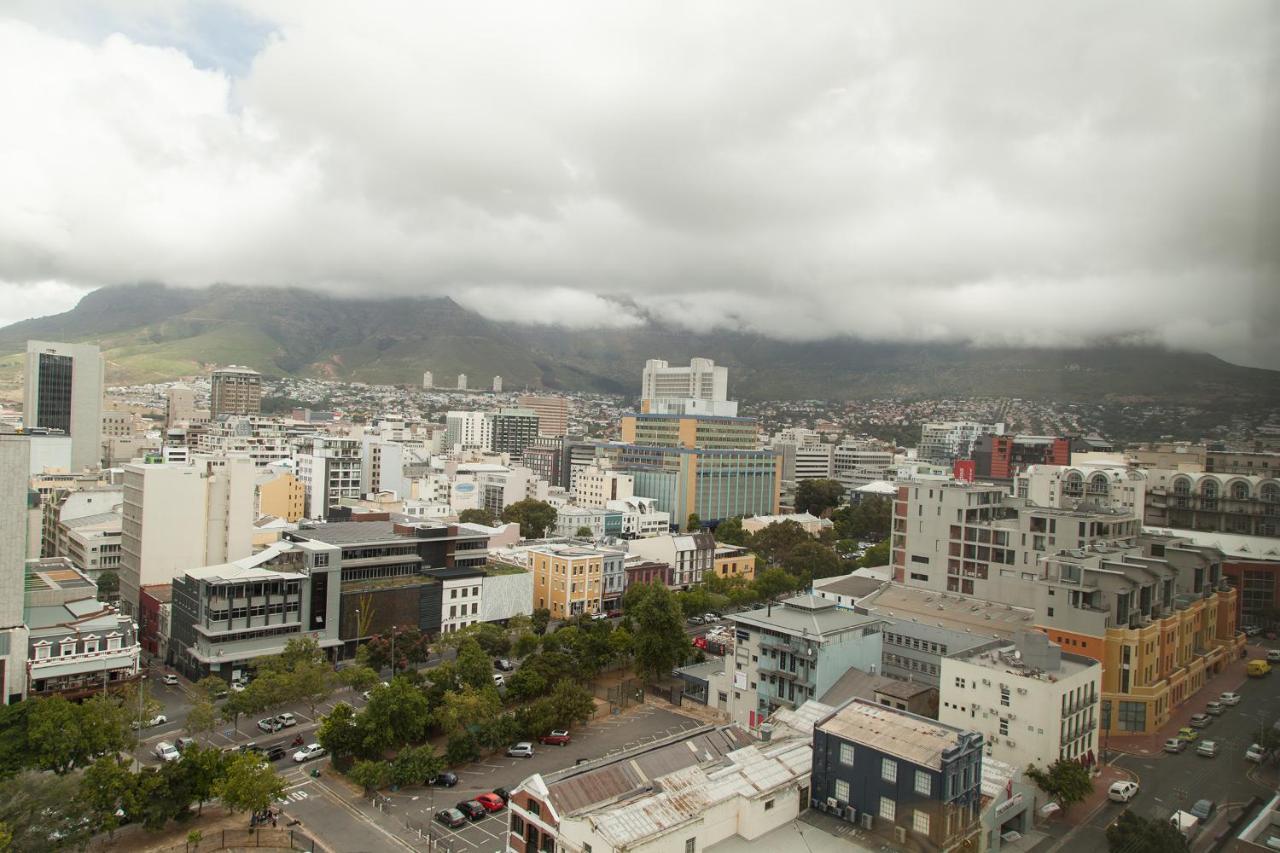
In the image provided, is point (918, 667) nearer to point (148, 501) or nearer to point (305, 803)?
point (305, 803)

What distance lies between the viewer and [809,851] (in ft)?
27.2

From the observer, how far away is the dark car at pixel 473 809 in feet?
36.5

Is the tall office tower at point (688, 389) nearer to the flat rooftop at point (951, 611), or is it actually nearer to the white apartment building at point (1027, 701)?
the flat rooftop at point (951, 611)

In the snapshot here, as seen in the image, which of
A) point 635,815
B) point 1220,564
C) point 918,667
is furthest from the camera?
point 1220,564

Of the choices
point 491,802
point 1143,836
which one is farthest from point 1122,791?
point 491,802

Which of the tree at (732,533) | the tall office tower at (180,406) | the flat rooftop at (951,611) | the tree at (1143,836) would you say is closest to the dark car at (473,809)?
the tree at (1143,836)

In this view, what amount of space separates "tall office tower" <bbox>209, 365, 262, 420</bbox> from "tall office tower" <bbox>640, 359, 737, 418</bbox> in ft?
107

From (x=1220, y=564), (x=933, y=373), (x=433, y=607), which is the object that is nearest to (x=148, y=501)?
(x=433, y=607)

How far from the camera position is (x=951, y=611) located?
17.1m

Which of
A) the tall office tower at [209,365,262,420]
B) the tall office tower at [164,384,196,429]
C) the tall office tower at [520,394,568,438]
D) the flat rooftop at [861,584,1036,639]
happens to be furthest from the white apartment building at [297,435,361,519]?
the tall office tower at [520,394,568,438]

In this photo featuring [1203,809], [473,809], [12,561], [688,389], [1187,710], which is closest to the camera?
[1203,809]

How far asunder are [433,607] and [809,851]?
12.7 metres

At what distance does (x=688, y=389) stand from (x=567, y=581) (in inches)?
1651

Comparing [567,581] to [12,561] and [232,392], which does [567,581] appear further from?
[232,392]
